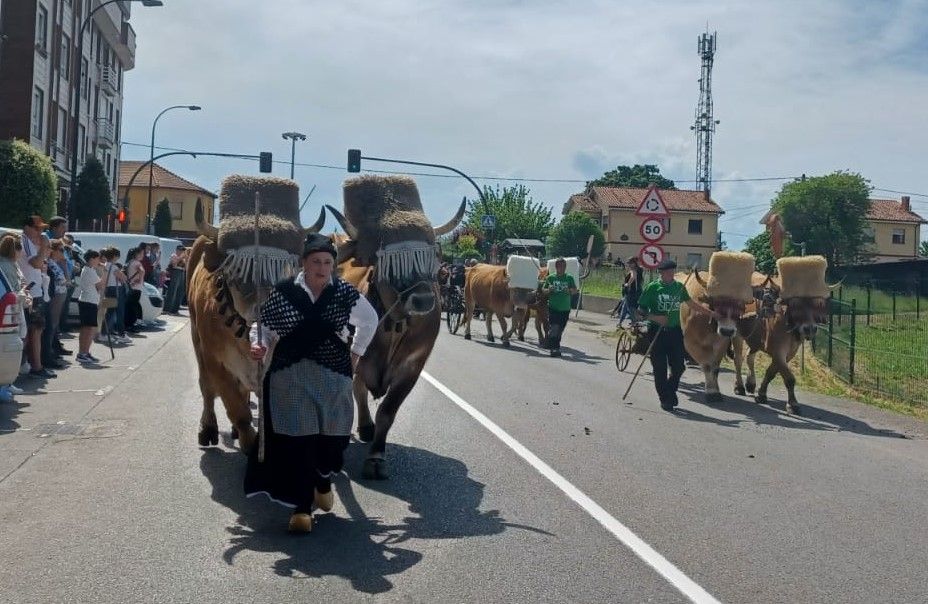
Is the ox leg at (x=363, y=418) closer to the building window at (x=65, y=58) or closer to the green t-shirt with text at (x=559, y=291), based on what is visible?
the green t-shirt with text at (x=559, y=291)

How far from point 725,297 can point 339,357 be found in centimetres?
862

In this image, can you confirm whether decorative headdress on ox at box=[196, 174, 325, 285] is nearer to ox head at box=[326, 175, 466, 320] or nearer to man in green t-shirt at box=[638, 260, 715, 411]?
ox head at box=[326, 175, 466, 320]

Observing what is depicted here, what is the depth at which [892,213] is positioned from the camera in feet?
281

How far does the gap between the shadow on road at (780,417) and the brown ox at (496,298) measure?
8.37 meters

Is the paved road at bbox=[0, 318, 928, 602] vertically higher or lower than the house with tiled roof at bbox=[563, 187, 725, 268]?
lower

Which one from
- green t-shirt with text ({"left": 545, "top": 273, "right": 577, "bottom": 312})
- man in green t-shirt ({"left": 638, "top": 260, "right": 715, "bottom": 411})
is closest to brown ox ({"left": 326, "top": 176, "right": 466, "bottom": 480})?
man in green t-shirt ({"left": 638, "top": 260, "right": 715, "bottom": 411})

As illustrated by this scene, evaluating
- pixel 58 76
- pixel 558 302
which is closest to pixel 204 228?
pixel 558 302

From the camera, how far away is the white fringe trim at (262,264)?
7.81 metres

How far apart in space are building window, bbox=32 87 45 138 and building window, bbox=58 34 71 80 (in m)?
3.18

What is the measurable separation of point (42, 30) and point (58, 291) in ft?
101

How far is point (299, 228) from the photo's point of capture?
845cm

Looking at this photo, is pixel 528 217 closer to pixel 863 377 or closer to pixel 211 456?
pixel 863 377

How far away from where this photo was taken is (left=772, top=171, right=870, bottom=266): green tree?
64.1 metres

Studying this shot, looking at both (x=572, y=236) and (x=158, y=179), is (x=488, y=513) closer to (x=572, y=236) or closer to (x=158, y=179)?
(x=572, y=236)
